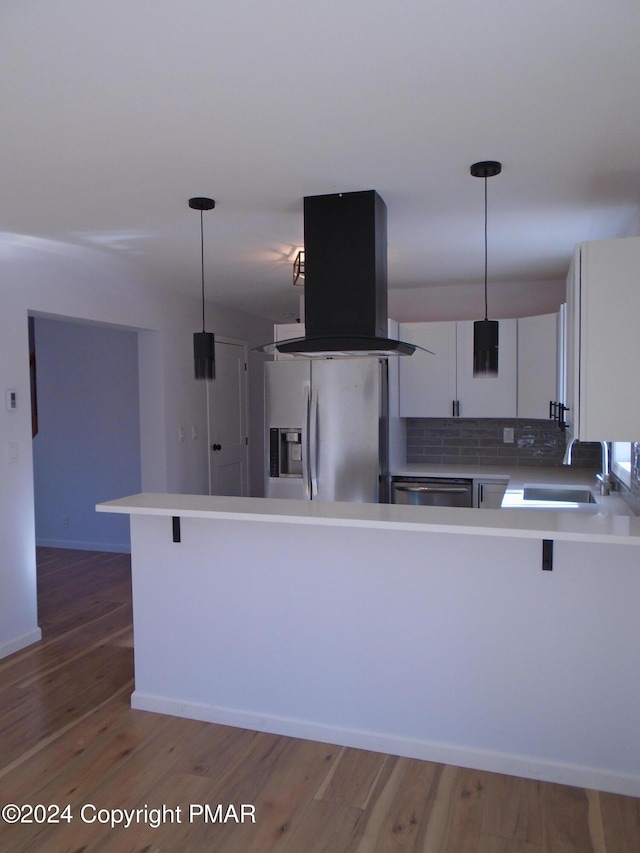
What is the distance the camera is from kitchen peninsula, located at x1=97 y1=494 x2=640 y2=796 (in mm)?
2385

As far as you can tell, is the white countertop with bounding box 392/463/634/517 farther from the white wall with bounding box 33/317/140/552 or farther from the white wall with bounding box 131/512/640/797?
the white wall with bounding box 33/317/140/552

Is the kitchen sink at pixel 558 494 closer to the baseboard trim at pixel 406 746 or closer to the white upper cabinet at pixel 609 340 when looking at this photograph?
the white upper cabinet at pixel 609 340

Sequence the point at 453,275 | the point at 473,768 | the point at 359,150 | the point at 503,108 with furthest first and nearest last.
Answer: the point at 453,275
the point at 473,768
the point at 359,150
the point at 503,108

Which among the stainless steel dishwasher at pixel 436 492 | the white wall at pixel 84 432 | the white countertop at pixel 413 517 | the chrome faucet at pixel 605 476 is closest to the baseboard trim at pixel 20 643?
the white countertop at pixel 413 517

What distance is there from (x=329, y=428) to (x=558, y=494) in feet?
5.17

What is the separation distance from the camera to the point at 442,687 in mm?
2584

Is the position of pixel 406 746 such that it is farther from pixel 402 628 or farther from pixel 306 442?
pixel 306 442

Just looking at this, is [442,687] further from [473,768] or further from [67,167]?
[67,167]

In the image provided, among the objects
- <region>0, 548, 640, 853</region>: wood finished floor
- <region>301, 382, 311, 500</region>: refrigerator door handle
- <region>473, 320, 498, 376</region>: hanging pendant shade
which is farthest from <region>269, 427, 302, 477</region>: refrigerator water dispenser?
<region>473, 320, 498, 376</region>: hanging pendant shade

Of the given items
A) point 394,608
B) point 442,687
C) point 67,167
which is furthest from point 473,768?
point 67,167

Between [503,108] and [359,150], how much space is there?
0.54 m

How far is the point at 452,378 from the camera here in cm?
494

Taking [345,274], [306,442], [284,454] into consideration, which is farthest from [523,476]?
[345,274]

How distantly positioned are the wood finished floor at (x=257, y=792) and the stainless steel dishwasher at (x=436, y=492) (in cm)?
228
